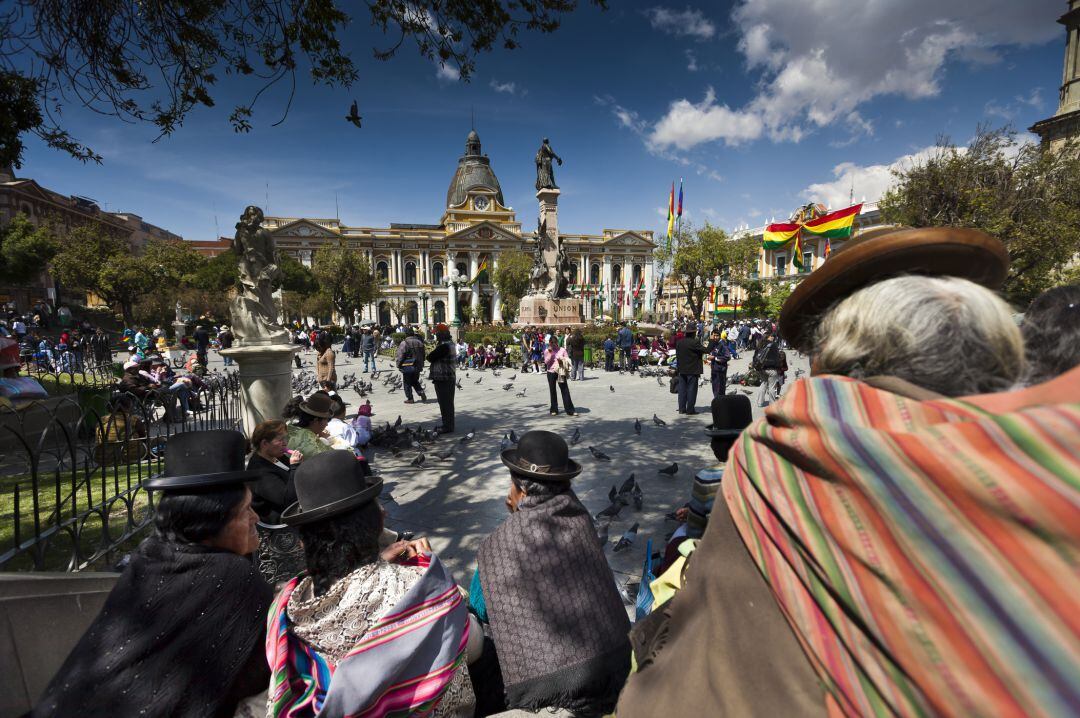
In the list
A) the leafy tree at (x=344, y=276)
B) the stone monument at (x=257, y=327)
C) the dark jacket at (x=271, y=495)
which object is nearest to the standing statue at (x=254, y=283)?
the stone monument at (x=257, y=327)

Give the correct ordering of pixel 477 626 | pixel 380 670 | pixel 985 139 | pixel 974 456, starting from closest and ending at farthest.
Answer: pixel 974 456 < pixel 380 670 < pixel 477 626 < pixel 985 139

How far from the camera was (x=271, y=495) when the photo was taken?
290 cm

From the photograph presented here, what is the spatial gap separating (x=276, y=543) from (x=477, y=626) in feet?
5.33

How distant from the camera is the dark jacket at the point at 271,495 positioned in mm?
2900

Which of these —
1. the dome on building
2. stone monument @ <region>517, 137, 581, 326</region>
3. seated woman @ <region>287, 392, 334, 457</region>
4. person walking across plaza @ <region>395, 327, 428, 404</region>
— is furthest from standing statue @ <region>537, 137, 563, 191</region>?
the dome on building

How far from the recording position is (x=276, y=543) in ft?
9.60

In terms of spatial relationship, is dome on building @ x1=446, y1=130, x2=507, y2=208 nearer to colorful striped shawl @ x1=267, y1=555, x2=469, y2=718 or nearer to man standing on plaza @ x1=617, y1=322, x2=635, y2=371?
man standing on plaza @ x1=617, y1=322, x2=635, y2=371

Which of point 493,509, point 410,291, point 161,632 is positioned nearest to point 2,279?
point 493,509

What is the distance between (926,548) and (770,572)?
269 millimetres

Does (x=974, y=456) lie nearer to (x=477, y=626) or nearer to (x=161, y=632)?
(x=477, y=626)

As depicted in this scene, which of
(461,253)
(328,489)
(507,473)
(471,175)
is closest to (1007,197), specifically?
(507,473)

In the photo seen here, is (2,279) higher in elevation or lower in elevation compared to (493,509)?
higher

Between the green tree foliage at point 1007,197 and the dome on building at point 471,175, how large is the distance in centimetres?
6694

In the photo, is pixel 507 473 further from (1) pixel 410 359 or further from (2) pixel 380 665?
(1) pixel 410 359
